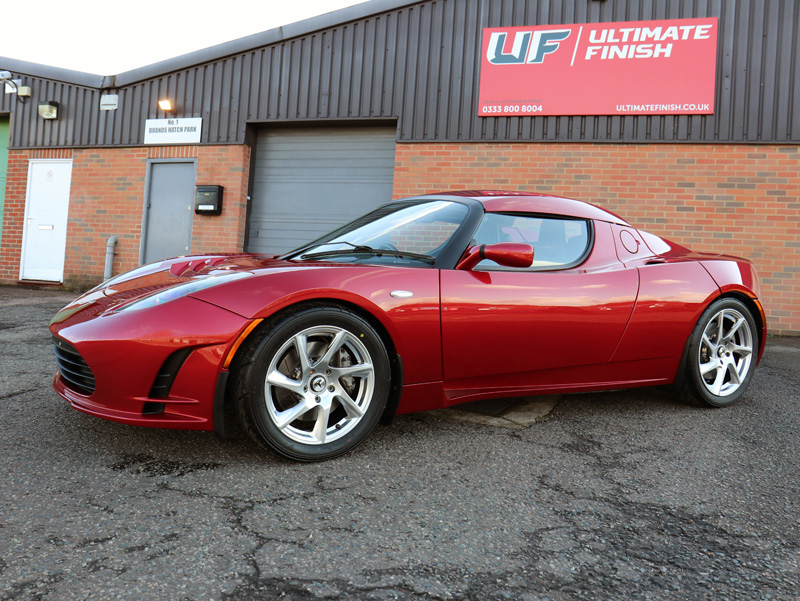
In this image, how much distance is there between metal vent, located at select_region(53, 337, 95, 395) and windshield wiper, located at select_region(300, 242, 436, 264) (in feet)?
3.55

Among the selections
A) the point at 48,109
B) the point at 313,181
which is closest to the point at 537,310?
the point at 313,181

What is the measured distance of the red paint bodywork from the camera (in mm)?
2061

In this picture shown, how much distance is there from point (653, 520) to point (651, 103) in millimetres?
7065

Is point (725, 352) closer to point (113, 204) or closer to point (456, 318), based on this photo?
point (456, 318)

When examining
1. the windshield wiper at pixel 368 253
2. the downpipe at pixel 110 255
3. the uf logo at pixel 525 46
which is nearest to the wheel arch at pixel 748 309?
the windshield wiper at pixel 368 253

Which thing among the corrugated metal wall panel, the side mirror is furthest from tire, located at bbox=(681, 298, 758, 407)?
the corrugated metal wall panel

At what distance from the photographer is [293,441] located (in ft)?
7.20

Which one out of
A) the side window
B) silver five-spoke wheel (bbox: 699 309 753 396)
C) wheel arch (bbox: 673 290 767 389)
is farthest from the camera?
silver five-spoke wheel (bbox: 699 309 753 396)

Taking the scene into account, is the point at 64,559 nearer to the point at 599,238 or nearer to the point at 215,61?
the point at 599,238

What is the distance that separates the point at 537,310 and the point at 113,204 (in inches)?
373

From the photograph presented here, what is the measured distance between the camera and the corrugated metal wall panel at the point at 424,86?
7.41m

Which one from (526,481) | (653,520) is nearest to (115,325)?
Result: (526,481)

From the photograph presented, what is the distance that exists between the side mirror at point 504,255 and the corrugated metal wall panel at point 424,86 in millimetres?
5991

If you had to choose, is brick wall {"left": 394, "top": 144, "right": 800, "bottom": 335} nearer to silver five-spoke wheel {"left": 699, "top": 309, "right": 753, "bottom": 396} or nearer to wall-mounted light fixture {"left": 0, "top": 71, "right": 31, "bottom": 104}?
silver five-spoke wheel {"left": 699, "top": 309, "right": 753, "bottom": 396}
